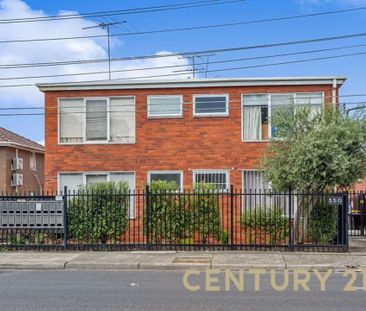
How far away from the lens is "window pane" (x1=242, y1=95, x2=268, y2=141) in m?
18.8

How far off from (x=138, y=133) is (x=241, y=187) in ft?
12.9

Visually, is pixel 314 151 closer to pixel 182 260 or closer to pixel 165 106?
pixel 182 260

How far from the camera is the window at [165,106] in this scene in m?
19.0

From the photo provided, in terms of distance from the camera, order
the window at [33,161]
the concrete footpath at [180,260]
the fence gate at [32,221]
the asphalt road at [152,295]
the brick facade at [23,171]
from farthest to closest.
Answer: the window at [33,161] < the brick facade at [23,171] < the fence gate at [32,221] < the concrete footpath at [180,260] < the asphalt road at [152,295]

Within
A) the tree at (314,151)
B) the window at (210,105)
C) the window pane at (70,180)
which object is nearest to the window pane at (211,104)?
the window at (210,105)

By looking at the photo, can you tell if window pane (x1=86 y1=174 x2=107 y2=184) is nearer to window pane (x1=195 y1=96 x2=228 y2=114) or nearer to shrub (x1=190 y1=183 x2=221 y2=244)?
window pane (x1=195 y1=96 x2=228 y2=114)

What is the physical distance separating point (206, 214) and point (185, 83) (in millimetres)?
5131

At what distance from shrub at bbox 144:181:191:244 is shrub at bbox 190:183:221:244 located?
9.4 inches

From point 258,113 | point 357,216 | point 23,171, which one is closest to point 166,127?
point 258,113

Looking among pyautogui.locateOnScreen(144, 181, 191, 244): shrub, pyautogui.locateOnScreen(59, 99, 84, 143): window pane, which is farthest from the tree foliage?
pyautogui.locateOnScreen(59, 99, 84, 143): window pane

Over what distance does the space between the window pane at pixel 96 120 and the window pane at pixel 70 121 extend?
297 millimetres

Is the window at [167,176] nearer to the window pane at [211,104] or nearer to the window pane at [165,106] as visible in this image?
the window pane at [165,106]

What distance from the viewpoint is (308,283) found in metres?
10.3

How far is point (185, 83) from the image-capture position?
1880 centimetres
